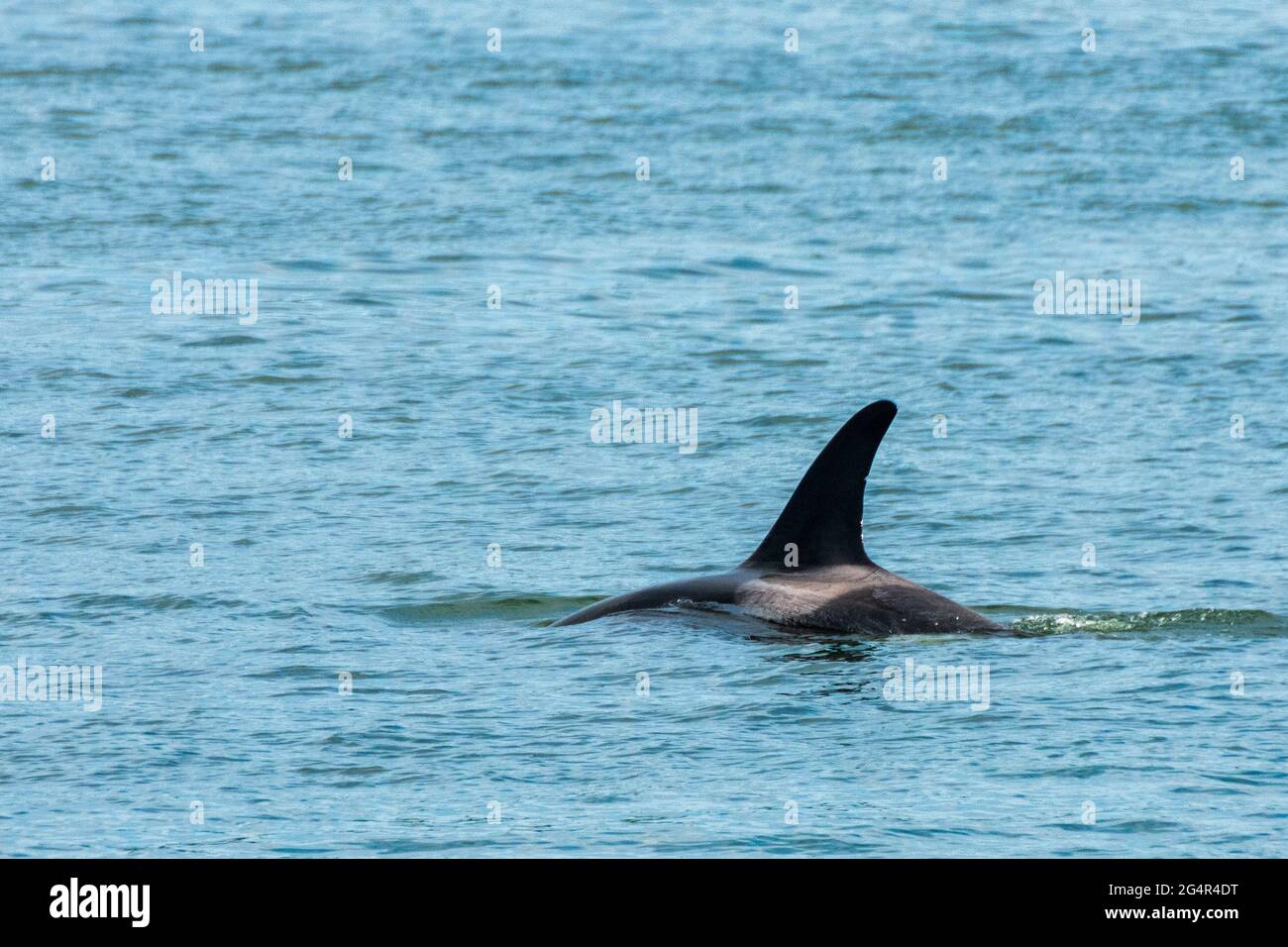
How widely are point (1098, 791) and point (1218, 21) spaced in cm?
3911

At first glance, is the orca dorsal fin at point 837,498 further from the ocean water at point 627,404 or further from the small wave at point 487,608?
the small wave at point 487,608

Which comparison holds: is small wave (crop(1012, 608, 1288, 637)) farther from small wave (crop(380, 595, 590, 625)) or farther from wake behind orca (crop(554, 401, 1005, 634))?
small wave (crop(380, 595, 590, 625))

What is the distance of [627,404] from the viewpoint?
23.7 meters

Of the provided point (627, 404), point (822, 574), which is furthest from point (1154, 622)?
point (627, 404)

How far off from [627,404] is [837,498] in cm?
849

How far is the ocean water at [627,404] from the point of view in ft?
38.8

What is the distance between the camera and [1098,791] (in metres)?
11.4

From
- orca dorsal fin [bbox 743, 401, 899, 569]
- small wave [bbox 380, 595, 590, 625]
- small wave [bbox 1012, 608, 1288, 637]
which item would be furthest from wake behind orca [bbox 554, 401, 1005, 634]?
small wave [bbox 380, 595, 590, 625]

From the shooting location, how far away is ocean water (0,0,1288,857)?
1182cm

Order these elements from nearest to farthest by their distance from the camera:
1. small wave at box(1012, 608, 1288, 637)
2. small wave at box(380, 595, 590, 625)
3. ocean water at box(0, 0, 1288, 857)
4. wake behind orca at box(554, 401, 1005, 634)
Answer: ocean water at box(0, 0, 1288, 857) → wake behind orca at box(554, 401, 1005, 634) → small wave at box(1012, 608, 1288, 637) → small wave at box(380, 595, 590, 625)

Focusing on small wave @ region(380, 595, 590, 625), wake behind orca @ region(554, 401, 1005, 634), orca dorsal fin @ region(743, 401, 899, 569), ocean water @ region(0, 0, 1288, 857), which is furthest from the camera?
small wave @ region(380, 595, 590, 625)

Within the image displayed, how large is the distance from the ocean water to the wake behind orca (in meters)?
0.44

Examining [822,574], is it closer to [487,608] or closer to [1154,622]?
[1154,622]

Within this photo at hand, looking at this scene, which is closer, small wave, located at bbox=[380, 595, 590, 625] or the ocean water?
the ocean water
